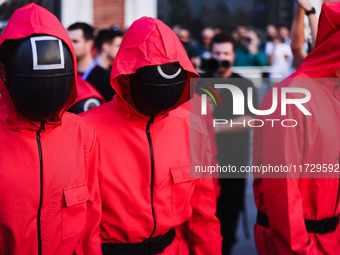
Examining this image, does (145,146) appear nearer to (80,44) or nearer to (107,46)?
(80,44)

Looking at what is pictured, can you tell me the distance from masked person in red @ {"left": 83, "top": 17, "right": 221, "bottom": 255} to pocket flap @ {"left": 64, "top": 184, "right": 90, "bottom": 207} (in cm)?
23

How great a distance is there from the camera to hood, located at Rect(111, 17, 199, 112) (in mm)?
2652

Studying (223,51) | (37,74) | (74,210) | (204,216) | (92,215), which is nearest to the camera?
(37,74)

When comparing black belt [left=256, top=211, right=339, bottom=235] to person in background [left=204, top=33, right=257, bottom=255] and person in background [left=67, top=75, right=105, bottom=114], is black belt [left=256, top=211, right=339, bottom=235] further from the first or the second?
person in background [left=204, top=33, right=257, bottom=255]

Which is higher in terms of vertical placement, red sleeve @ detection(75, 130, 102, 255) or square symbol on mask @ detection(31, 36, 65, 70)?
square symbol on mask @ detection(31, 36, 65, 70)

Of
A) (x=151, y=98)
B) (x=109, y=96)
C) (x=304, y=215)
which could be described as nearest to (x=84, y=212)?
(x=151, y=98)

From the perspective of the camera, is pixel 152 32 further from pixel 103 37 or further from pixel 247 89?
pixel 103 37

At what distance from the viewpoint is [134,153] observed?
110 inches

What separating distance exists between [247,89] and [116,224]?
8.43 feet

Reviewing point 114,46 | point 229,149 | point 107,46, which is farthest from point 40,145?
point 107,46

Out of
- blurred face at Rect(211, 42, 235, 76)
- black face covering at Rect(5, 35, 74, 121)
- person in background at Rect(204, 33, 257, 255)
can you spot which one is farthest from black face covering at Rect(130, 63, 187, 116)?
blurred face at Rect(211, 42, 235, 76)

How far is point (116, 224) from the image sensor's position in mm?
2721

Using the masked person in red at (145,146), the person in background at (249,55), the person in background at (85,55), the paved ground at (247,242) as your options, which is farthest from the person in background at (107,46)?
the person in background at (249,55)

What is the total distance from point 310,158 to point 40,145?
1.45 m
